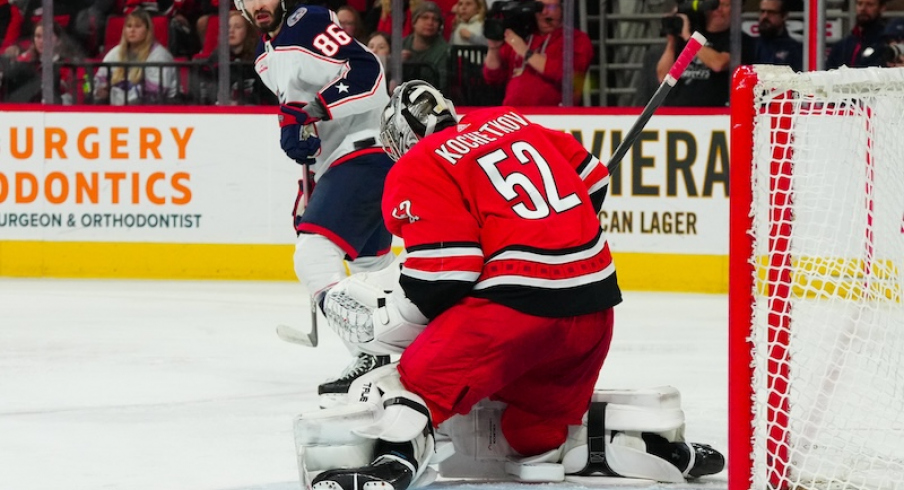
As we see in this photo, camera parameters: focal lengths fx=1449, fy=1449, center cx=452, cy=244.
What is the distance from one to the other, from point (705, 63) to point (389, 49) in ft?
4.74

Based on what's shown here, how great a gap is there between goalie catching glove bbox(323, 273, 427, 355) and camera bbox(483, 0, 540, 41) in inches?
159

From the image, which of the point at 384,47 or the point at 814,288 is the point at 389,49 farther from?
the point at 814,288

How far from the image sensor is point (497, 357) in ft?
8.08

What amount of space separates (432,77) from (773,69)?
4490 mm

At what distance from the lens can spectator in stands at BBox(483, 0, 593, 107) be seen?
6.56 meters

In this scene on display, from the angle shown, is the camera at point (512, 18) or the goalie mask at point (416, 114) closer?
the goalie mask at point (416, 114)

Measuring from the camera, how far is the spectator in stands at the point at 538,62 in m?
6.56

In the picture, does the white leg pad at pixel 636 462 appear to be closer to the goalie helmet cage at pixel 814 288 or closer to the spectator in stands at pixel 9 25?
the goalie helmet cage at pixel 814 288

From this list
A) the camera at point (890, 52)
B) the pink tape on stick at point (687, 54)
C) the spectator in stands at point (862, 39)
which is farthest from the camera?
the spectator in stands at point (862, 39)

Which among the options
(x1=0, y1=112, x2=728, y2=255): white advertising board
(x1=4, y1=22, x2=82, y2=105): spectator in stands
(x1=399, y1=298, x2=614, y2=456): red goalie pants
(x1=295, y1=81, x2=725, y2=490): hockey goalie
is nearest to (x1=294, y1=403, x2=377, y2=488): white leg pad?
(x1=295, y1=81, x2=725, y2=490): hockey goalie

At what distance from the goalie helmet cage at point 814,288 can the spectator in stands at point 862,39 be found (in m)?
3.28

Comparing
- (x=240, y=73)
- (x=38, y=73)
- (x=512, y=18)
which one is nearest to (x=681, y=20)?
(x=512, y=18)

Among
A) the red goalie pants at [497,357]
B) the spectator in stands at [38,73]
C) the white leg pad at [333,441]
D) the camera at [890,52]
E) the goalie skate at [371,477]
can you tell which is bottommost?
the goalie skate at [371,477]

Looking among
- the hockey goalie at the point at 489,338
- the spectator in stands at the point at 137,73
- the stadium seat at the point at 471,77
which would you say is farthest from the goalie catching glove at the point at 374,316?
the spectator in stands at the point at 137,73
